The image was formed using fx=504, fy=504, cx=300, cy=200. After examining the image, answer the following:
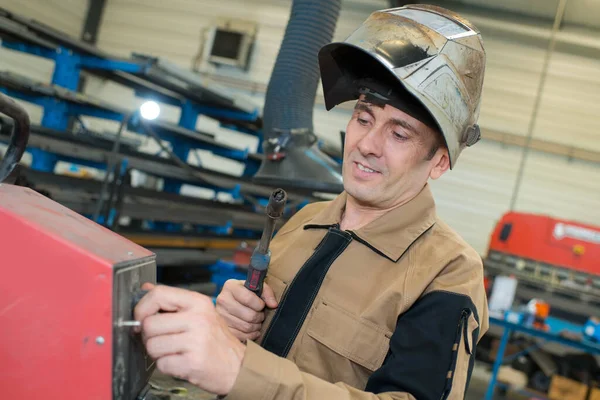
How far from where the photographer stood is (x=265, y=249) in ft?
2.81

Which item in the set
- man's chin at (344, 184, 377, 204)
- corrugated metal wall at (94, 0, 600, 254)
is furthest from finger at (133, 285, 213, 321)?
corrugated metal wall at (94, 0, 600, 254)

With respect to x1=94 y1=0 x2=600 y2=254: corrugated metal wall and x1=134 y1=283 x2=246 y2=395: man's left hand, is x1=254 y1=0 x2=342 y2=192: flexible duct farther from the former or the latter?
x1=94 y1=0 x2=600 y2=254: corrugated metal wall

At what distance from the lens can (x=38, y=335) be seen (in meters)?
0.60

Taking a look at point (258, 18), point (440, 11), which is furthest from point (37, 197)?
point (258, 18)

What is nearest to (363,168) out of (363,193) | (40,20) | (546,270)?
(363,193)

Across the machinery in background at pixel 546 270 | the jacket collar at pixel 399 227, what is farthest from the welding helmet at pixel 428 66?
the machinery in background at pixel 546 270

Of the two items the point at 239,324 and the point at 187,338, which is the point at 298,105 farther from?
the point at 187,338

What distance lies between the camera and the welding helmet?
876 millimetres

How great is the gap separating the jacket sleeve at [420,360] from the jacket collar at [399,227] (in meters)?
0.11

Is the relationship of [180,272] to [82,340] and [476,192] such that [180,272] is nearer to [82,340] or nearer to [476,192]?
[82,340]

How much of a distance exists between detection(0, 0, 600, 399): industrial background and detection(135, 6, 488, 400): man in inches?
58.0

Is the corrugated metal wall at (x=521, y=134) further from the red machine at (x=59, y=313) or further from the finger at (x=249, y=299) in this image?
the red machine at (x=59, y=313)

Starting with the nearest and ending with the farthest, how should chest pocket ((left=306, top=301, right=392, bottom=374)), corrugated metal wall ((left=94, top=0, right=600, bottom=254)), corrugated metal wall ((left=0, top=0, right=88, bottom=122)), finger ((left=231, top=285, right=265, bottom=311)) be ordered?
chest pocket ((left=306, top=301, right=392, bottom=374)) → finger ((left=231, top=285, right=265, bottom=311)) → corrugated metal wall ((left=94, top=0, right=600, bottom=254)) → corrugated metal wall ((left=0, top=0, right=88, bottom=122))

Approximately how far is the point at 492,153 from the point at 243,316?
572 centimetres
